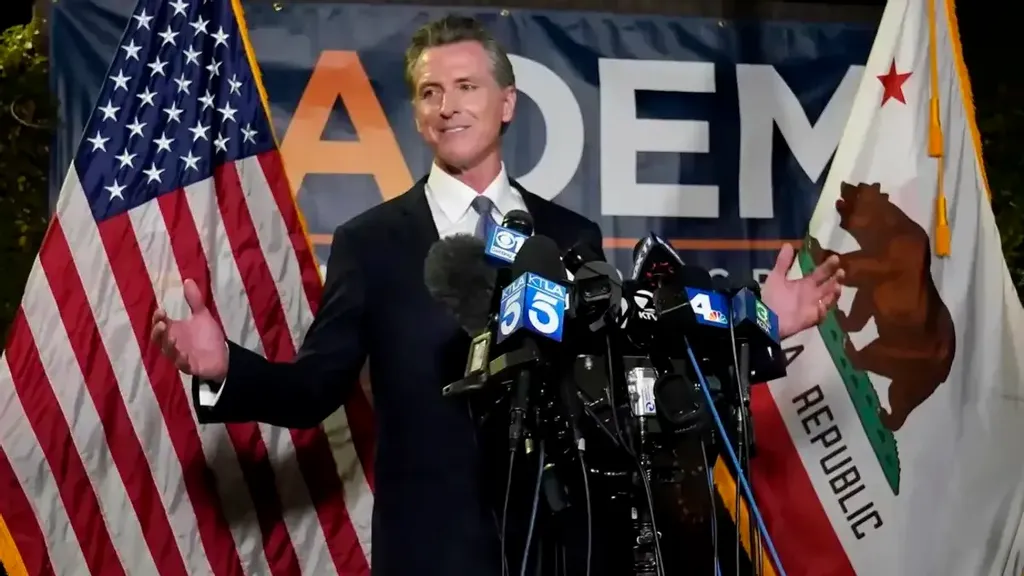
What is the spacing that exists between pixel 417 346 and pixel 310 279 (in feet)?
1.68

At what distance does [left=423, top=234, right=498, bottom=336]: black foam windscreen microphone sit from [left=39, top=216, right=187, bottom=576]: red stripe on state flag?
845 millimetres

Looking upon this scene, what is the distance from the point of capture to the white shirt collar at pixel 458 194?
1326 mm

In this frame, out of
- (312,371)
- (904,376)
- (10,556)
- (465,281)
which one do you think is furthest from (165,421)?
(904,376)

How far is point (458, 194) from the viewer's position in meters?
1.33

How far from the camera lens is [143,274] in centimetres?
163

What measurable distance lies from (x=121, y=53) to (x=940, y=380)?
57.8 inches

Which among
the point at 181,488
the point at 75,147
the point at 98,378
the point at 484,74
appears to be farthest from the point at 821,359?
the point at 75,147

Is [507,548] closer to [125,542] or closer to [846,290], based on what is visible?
[125,542]

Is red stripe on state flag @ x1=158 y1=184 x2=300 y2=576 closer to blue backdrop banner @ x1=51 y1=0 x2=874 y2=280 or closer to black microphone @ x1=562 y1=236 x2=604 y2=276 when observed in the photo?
blue backdrop banner @ x1=51 y1=0 x2=874 y2=280

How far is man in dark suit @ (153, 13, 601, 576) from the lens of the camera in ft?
3.94

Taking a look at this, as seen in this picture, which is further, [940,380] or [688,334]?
[940,380]

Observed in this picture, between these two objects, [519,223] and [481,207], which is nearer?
[519,223]

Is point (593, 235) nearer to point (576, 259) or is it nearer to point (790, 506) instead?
point (576, 259)

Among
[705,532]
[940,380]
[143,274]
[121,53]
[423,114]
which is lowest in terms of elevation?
[705,532]
